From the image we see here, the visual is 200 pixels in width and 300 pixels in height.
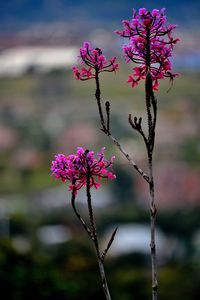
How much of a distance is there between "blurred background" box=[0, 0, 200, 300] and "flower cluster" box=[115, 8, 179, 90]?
830cm

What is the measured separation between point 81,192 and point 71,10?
2468 inches

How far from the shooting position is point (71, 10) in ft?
310

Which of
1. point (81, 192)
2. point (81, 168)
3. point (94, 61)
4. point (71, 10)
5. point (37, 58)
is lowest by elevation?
point (81, 192)

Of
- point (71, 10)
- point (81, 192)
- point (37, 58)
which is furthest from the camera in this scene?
point (71, 10)

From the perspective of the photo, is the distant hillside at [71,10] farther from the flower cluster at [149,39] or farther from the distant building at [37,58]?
the flower cluster at [149,39]

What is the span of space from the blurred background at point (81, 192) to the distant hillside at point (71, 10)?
7.37 metres

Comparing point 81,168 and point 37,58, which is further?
point 37,58

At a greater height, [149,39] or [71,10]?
[71,10]

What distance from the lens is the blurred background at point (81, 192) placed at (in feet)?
51.3

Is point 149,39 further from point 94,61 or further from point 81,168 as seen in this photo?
point 81,168

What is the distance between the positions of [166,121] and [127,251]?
1048 inches

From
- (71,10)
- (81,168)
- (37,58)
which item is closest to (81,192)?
(37,58)

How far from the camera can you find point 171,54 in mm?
2025

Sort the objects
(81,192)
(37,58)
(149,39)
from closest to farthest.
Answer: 1. (149,39)
2. (81,192)
3. (37,58)
